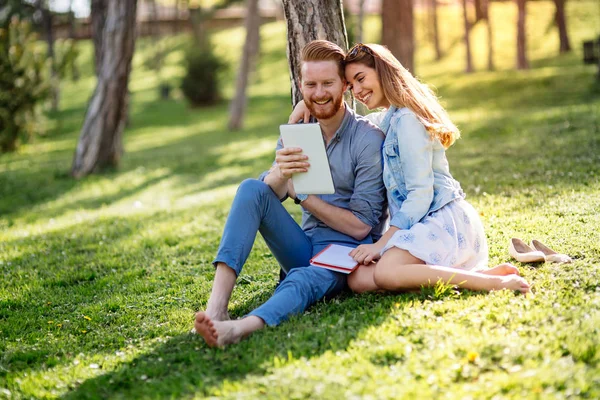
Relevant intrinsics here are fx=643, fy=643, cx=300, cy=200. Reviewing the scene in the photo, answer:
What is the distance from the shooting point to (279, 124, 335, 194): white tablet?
4.07 m

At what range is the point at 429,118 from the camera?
420cm

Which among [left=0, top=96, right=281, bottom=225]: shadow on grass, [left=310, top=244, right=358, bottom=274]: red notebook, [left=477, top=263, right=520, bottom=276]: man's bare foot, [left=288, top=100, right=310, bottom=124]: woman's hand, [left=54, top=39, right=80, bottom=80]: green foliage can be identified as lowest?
[left=0, top=96, right=281, bottom=225]: shadow on grass

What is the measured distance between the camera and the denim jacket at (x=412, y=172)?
4121 millimetres

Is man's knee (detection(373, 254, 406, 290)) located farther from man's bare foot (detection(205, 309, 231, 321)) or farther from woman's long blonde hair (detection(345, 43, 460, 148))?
man's bare foot (detection(205, 309, 231, 321))

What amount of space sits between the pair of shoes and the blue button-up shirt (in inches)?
41.5

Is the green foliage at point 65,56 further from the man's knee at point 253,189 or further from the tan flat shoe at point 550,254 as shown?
the tan flat shoe at point 550,254

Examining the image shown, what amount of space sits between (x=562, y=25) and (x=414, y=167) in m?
28.2

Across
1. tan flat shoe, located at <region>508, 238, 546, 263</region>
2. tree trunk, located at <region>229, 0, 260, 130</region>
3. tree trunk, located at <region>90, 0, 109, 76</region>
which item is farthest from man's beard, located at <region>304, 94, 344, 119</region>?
tree trunk, located at <region>229, 0, 260, 130</region>

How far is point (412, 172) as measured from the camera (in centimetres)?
411

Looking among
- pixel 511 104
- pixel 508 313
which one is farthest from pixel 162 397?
pixel 511 104

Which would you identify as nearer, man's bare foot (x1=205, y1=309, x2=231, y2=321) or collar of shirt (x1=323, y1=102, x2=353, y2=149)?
man's bare foot (x1=205, y1=309, x2=231, y2=321)

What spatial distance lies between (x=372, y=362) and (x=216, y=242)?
12.7 feet

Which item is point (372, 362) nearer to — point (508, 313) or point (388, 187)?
point (508, 313)

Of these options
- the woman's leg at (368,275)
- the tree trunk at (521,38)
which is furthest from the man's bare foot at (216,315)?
the tree trunk at (521,38)
